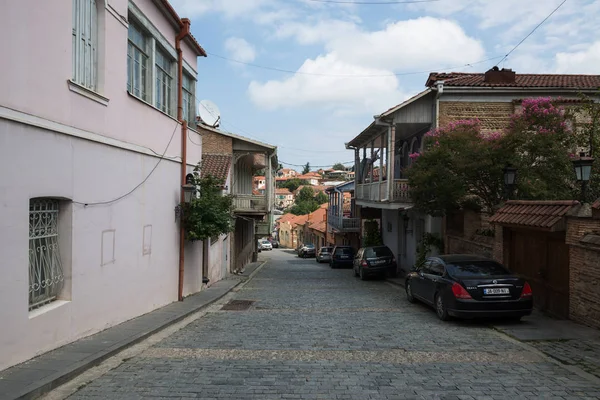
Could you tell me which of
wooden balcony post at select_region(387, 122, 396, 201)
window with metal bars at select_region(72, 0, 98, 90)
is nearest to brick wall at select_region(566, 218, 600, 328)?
window with metal bars at select_region(72, 0, 98, 90)

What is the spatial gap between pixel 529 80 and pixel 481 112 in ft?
11.2

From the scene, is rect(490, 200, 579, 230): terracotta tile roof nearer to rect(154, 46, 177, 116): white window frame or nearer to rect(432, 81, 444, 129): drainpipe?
rect(432, 81, 444, 129): drainpipe

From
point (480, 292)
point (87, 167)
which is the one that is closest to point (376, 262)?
point (480, 292)

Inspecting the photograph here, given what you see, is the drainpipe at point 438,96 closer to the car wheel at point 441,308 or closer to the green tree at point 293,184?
the car wheel at point 441,308

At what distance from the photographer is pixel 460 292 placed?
392 inches

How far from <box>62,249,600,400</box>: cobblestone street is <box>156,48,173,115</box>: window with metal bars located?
545 centimetres

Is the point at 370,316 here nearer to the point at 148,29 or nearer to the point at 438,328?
the point at 438,328

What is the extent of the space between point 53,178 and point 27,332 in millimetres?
2047

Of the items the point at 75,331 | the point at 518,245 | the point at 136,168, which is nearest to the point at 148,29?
the point at 136,168

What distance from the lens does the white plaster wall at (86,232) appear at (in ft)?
20.5

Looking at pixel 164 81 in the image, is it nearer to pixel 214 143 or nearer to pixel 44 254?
pixel 44 254

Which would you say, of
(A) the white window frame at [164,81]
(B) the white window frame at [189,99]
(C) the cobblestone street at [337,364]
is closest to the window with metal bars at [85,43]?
(A) the white window frame at [164,81]

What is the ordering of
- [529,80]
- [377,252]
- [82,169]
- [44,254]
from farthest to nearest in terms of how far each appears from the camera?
[377,252] < [529,80] < [82,169] < [44,254]

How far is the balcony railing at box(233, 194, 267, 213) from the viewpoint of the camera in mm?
24078
